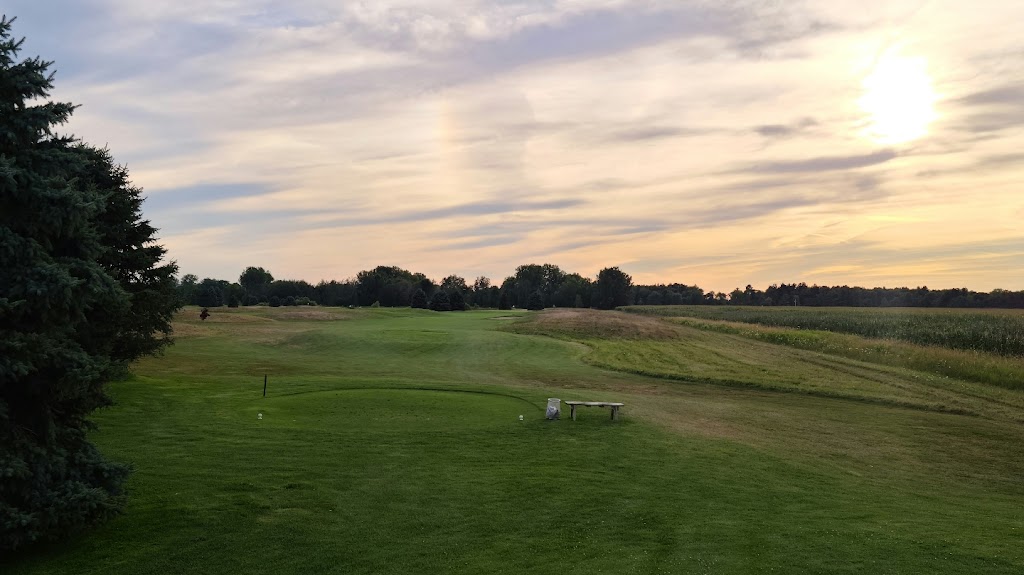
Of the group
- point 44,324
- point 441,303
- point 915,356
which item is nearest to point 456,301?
point 441,303

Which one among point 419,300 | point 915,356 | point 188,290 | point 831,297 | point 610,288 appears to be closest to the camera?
point 915,356

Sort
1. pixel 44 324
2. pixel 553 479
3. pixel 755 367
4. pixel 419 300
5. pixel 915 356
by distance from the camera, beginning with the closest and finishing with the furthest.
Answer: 1. pixel 44 324
2. pixel 553 479
3. pixel 755 367
4. pixel 915 356
5. pixel 419 300

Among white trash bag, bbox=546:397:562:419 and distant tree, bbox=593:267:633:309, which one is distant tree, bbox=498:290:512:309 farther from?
white trash bag, bbox=546:397:562:419

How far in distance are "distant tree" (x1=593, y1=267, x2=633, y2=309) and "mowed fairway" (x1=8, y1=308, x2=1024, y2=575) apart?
346 ft

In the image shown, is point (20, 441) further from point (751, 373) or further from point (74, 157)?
point (751, 373)

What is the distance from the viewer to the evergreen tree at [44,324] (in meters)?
9.09

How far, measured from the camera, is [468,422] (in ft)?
65.2

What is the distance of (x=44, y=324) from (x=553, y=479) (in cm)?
931

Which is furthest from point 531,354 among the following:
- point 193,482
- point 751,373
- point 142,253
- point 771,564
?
point 771,564

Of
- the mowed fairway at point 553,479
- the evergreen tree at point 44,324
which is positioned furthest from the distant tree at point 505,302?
the evergreen tree at point 44,324

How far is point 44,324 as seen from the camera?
9.55 meters

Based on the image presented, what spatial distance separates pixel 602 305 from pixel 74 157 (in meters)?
129

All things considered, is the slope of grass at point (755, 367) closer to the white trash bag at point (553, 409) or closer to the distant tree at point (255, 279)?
the white trash bag at point (553, 409)

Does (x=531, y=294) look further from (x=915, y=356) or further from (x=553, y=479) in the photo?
(x=553, y=479)
